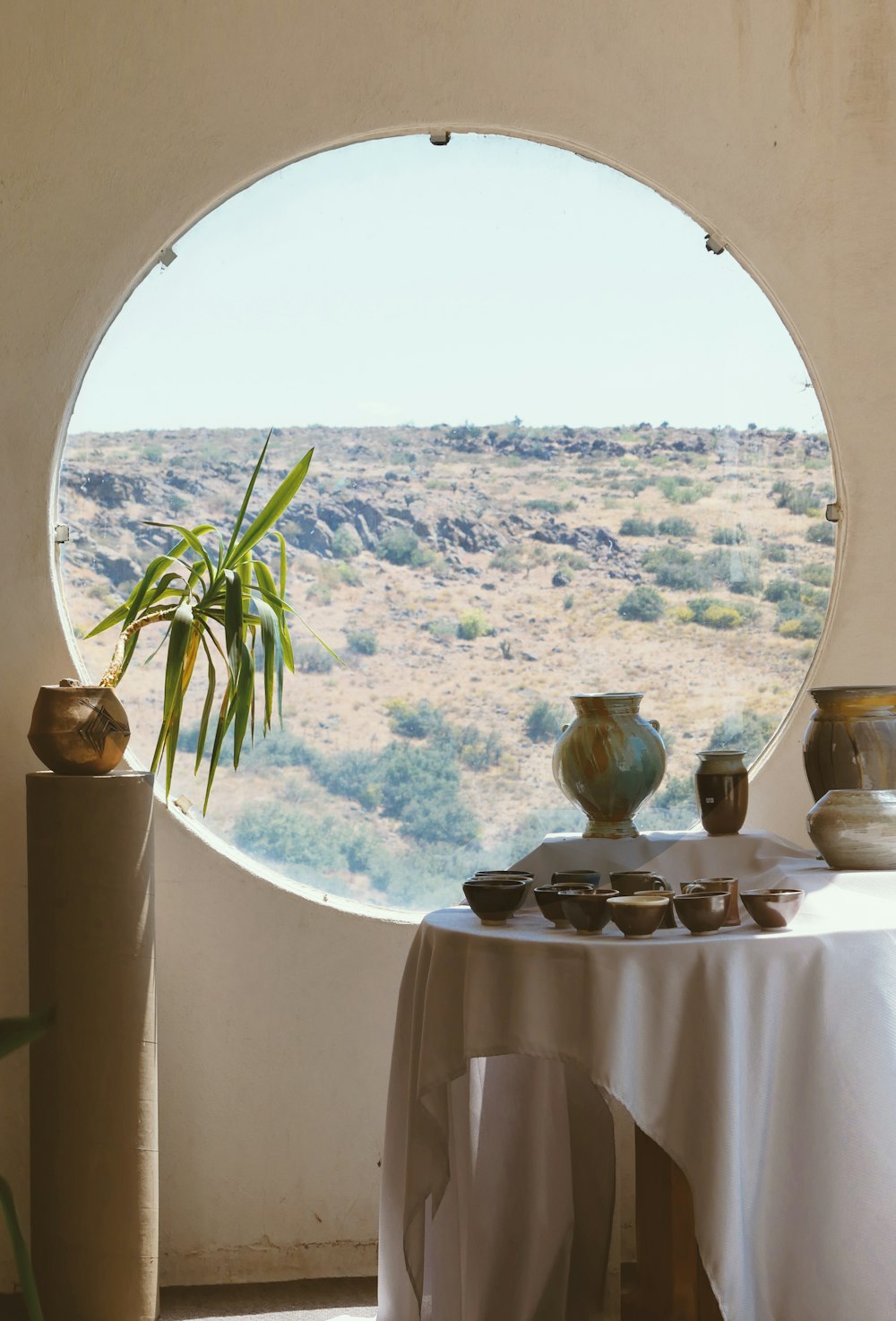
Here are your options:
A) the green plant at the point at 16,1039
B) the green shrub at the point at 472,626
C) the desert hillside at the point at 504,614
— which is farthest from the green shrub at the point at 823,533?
the green plant at the point at 16,1039

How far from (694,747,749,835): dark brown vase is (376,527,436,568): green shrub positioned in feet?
3.01

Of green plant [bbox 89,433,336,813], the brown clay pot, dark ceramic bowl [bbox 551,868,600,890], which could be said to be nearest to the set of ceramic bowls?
dark ceramic bowl [bbox 551,868,600,890]

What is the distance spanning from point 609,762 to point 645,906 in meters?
0.50

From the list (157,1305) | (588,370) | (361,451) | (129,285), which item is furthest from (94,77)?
(157,1305)

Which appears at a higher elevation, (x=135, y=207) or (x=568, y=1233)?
(x=135, y=207)

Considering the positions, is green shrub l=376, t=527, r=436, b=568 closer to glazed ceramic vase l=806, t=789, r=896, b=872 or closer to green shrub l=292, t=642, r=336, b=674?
green shrub l=292, t=642, r=336, b=674

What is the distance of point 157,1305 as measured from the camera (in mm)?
2627

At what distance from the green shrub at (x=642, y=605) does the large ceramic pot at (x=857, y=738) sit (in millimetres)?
660

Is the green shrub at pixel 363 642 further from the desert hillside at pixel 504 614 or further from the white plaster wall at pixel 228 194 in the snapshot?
the white plaster wall at pixel 228 194

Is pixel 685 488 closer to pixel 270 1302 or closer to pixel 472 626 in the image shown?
pixel 472 626

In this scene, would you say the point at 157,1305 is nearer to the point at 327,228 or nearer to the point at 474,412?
the point at 474,412

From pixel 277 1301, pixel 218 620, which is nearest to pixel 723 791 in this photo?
pixel 218 620

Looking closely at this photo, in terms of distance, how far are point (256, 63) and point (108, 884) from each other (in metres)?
1.87

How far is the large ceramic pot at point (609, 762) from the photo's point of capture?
8.29 feet
